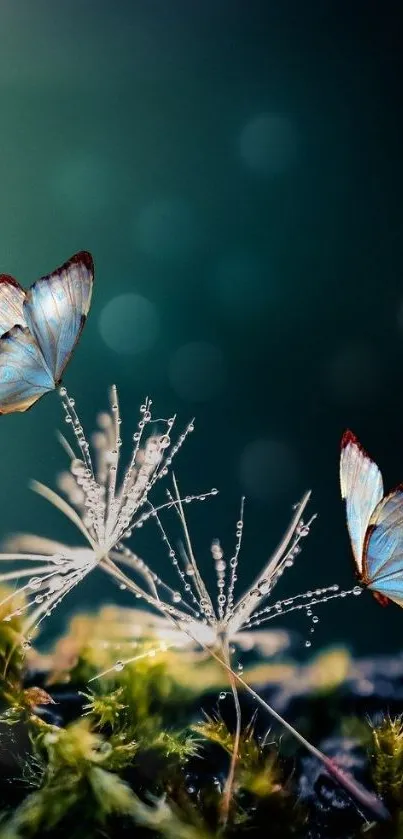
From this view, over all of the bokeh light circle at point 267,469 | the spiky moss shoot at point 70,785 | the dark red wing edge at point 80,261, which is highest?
the dark red wing edge at point 80,261

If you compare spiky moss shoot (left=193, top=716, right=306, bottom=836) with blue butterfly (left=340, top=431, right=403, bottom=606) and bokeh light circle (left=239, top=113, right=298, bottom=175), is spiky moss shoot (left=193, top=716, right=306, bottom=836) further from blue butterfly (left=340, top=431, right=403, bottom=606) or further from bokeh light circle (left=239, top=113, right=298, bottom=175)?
bokeh light circle (left=239, top=113, right=298, bottom=175)

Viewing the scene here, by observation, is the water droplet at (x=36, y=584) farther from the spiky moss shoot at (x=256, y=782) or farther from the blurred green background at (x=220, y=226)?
the spiky moss shoot at (x=256, y=782)

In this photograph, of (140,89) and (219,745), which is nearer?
(219,745)

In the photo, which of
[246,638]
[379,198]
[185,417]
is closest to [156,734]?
[246,638]

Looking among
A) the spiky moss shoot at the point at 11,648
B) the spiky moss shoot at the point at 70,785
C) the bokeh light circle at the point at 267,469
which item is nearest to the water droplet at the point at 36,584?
the spiky moss shoot at the point at 11,648

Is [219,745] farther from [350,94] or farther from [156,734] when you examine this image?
[350,94]
